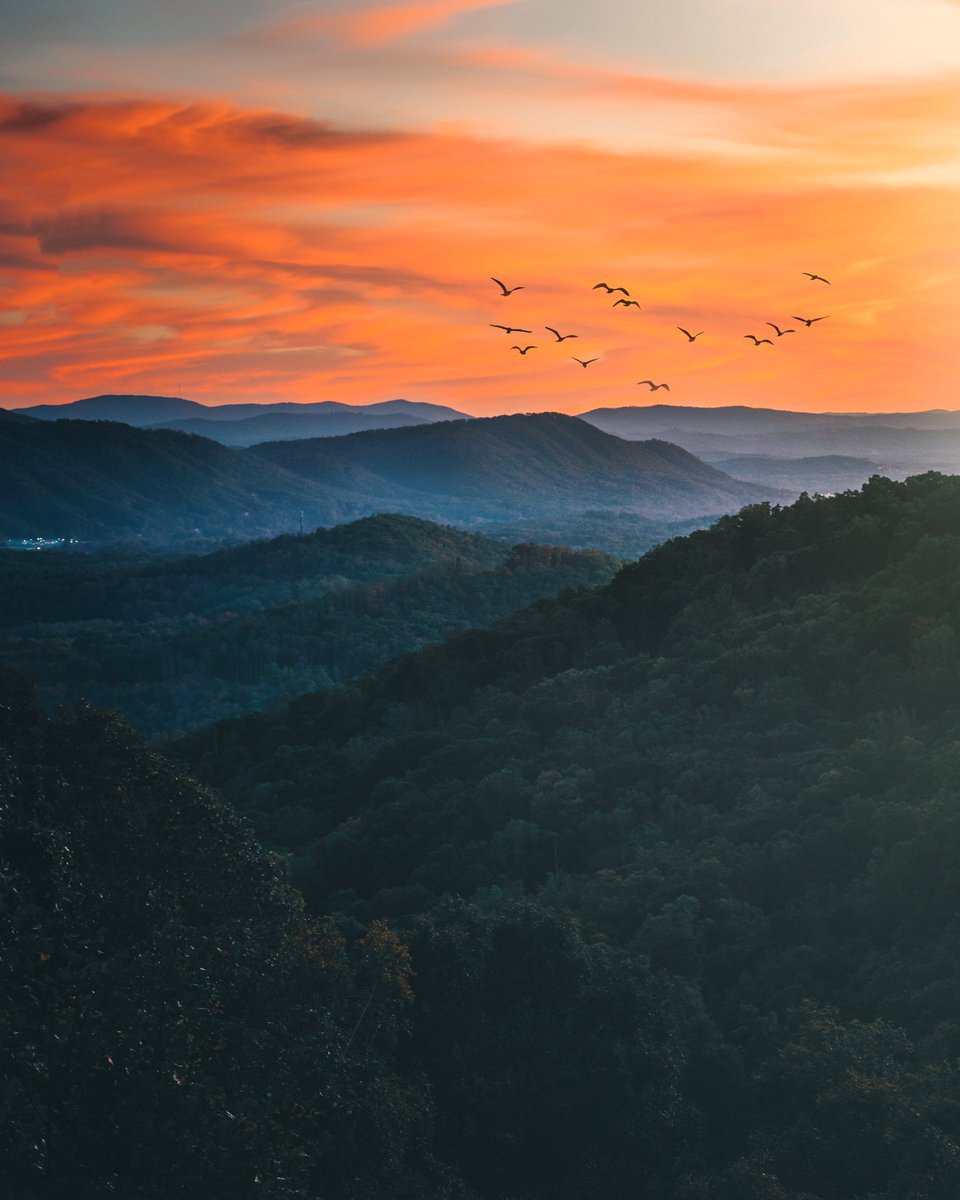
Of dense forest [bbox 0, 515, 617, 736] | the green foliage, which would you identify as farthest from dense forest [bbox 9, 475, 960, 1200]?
dense forest [bbox 0, 515, 617, 736]

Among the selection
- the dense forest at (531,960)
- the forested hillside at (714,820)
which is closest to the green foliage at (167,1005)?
the dense forest at (531,960)

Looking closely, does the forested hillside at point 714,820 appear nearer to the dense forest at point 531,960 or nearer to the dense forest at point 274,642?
the dense forest at point 531,960

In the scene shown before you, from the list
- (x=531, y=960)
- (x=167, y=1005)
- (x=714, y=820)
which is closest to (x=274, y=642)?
(x=714, y=820)

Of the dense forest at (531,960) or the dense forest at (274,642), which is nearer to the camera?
the dense forest at (531,960)

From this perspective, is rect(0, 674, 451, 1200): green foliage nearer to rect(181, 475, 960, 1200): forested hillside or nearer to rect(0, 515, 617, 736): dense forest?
rect(181, 475, 960, 1200): forested hillside

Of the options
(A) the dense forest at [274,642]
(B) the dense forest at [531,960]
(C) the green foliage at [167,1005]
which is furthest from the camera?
(A) the dense forest at [274,642]

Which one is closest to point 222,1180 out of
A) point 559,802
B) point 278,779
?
point 559,802

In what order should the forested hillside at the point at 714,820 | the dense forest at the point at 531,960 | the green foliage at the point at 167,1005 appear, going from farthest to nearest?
the forested hillside at the point at 714,820 < the dense forest at the point at 531,960 < the green foliage at the point at 167,1005

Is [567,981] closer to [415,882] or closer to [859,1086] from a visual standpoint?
[859,1086]
